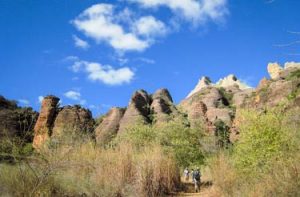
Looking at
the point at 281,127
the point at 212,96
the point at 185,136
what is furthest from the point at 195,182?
the point at 212,96

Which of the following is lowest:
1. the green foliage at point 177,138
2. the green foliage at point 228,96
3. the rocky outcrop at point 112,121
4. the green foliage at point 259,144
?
the green foliage at point 259,144

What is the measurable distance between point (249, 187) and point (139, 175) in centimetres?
377

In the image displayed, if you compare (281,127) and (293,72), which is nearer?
(281,127)

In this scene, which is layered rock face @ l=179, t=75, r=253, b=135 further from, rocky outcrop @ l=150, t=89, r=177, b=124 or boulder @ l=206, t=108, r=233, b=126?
rocky outcrop @ l=150, t=89, r=177, b=124

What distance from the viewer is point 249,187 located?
38.4ft

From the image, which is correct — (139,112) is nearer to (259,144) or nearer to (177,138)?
(177,138)

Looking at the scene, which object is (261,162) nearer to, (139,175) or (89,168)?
(139,175)

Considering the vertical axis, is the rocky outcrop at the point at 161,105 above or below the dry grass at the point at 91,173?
above

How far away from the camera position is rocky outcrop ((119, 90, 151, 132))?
64.3 m

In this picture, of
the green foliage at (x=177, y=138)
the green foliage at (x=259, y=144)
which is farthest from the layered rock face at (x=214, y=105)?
the green foliage at (x=259, y=144)

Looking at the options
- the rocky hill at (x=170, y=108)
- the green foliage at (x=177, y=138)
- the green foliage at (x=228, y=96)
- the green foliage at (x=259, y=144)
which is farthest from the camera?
the green foliage at (x=228, y=96)

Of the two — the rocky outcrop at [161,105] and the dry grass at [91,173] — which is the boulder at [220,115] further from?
the dry grass at [91,173]

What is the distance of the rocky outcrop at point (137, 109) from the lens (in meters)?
64.3

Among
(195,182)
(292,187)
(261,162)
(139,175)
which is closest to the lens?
(292,187)
